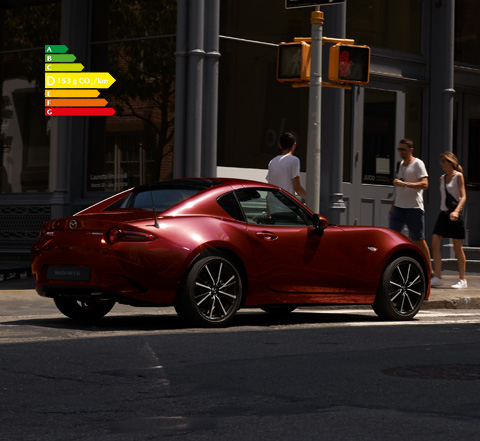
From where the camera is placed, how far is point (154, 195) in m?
10.4

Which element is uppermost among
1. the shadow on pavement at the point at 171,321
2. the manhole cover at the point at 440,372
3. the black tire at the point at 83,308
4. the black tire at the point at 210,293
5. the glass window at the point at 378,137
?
the glass window at the point at 378,137

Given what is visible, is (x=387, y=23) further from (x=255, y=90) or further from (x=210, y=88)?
(x=210, y=88)

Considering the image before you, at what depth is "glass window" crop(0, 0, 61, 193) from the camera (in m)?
17.9

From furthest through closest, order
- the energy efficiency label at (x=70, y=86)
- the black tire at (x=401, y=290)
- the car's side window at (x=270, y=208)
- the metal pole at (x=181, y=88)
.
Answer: the energy efficiency label at (x=70, y=86) < the metal pole at (x=181, y=88) < the black tire at (x=401, y=290) < the car's side window at (x=270, y=208)

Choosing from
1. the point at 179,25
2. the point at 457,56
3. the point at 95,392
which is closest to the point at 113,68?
the point at 179,25

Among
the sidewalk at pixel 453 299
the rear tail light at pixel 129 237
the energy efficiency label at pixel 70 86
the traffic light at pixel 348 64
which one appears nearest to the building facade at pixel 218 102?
the energy efficiency label at pixel 70 86

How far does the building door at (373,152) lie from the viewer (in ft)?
57.1

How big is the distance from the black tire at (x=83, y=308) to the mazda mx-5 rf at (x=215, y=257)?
1 centimetres

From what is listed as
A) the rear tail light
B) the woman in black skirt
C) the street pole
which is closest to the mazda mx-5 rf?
the rear tail light

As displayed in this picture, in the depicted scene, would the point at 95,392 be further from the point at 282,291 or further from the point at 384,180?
the point at 384,180

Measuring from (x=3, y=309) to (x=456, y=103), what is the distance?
34.5 feet

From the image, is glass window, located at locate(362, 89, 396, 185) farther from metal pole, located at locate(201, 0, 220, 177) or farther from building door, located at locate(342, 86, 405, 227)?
metal pole, located at locate(201, 0, 220, 177)

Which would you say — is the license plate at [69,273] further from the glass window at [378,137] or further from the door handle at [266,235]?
the glass window at [378,137]

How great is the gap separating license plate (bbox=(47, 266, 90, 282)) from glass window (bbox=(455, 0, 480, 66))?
11.3 metres
